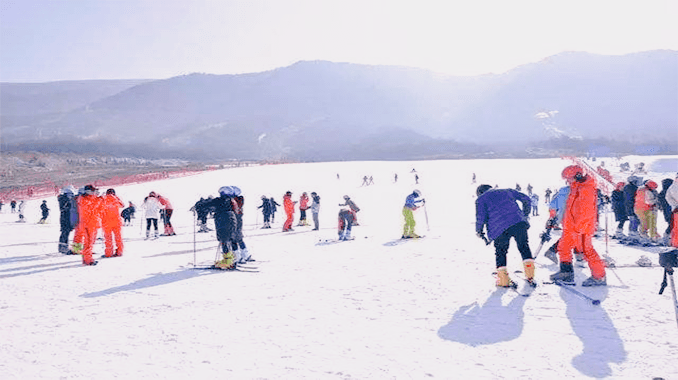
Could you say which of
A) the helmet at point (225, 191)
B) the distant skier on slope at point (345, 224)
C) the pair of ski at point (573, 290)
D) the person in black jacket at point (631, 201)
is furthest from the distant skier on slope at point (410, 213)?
the pair of ski at point (573, 290)

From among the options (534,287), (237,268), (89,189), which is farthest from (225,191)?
(534,287)

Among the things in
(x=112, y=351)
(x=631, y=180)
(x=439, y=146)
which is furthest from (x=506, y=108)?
(x=112, y=351)

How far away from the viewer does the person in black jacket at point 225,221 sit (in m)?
9.02

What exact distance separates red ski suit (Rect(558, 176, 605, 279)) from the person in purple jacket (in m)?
0.55

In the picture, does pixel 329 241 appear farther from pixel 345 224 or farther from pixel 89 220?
pixel 89 220

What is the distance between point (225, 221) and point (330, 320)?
13.4 feet

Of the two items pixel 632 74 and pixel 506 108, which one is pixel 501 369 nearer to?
pixel 506 108

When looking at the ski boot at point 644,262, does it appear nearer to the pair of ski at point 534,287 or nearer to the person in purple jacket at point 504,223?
the pair of ski at point 534,287

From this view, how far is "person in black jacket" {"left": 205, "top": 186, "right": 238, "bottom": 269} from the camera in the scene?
9.02m

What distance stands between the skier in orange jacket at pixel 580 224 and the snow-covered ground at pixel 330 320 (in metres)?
0.35

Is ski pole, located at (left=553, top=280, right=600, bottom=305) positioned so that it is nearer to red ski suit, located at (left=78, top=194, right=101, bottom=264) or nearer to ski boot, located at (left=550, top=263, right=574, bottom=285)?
ski boot, located at (left=550, top=263, right=574, bottom=285)

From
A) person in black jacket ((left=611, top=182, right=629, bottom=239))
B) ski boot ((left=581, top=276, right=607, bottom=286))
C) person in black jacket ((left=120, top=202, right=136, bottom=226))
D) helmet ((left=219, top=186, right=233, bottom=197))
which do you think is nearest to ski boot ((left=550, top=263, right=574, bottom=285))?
ski boot ((left=581, top=276, right=607, bottom=286))

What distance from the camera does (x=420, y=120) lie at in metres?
179

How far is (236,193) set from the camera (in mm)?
9398
